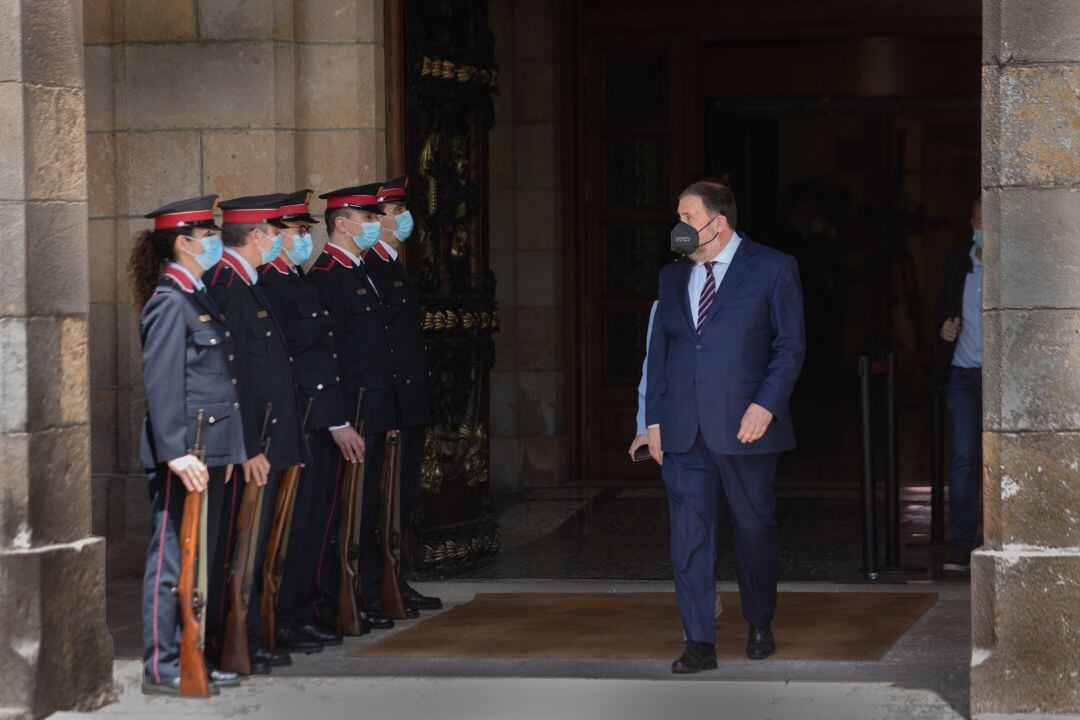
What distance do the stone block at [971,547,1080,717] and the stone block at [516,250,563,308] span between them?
755cm

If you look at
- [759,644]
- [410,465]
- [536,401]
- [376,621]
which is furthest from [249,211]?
[536,401]

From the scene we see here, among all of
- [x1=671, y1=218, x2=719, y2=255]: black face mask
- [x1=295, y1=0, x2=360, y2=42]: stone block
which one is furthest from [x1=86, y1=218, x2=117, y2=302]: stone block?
[x1=671, y1=218, x2=719, y2=255]: black face mask

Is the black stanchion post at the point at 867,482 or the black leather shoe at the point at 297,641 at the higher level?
the black stanchion post at the point at 867,482

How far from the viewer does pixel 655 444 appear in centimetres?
762

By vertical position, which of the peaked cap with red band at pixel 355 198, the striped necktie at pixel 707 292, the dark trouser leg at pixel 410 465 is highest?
the peaked cap with red band at pixel 355 198

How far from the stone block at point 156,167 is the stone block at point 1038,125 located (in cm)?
439

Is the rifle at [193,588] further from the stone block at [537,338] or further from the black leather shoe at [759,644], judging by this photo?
the stone block at [537,338]

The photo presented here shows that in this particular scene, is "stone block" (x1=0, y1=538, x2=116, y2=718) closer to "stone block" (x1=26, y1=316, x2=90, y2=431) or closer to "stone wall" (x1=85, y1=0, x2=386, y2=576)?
"stone block" (x1=26, y1=316, x2=90, y2=431)

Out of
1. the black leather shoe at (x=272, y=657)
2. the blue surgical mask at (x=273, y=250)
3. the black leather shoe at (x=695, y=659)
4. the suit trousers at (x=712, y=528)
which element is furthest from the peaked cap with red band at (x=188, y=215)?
the black leather shoe at (x=695, y=659)

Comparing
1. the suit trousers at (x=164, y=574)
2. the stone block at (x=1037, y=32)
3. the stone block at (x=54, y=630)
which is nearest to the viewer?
the stone block at (x=1037, y=32)

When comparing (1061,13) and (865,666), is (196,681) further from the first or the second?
(1061,13)

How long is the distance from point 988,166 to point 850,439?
10262 millimetres

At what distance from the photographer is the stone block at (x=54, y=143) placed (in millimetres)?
6855

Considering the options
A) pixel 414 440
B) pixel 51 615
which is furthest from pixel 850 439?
pixel 51 615
